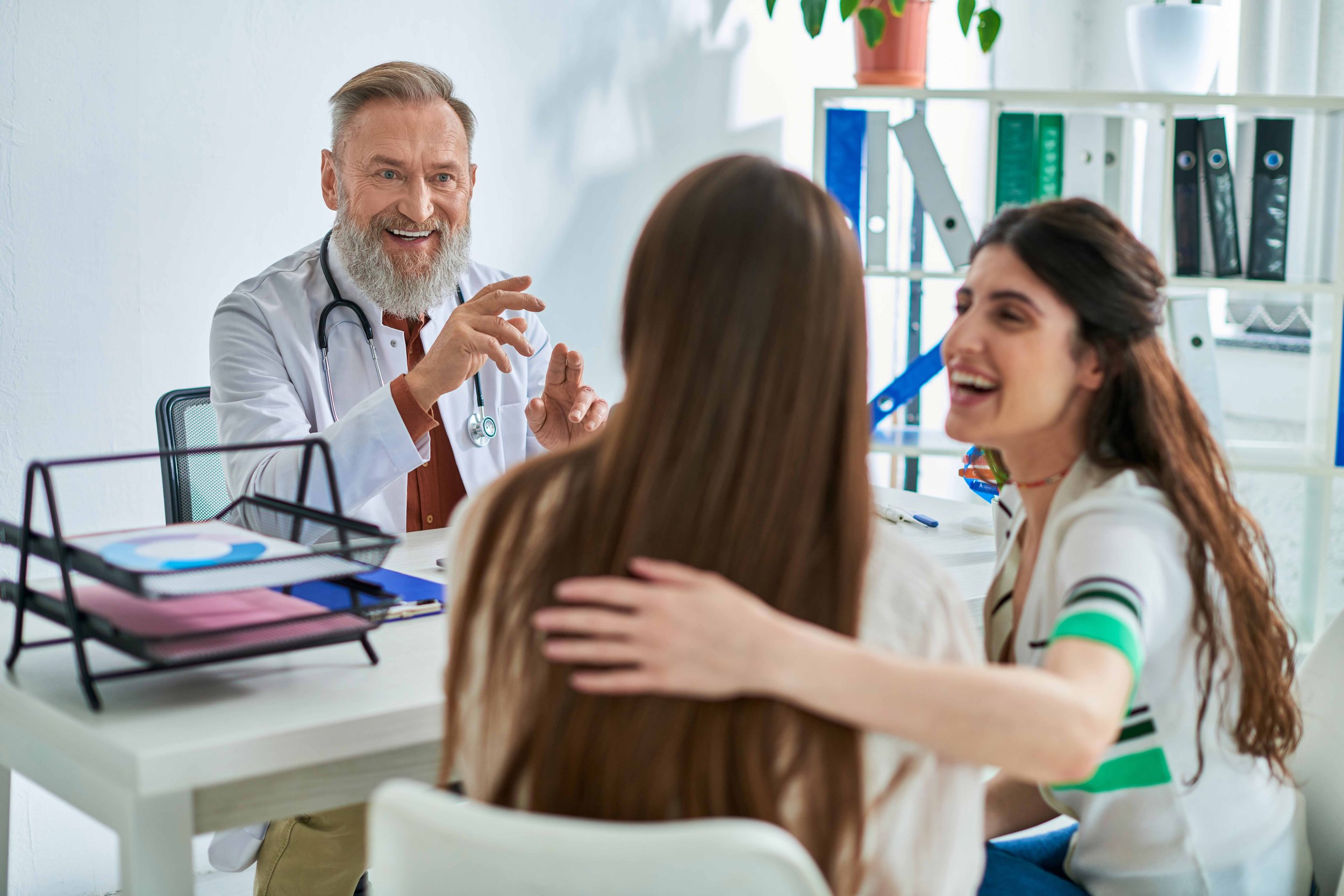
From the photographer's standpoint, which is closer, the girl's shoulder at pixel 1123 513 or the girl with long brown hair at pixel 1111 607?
the girl with long brown hair at pixel 1111 607

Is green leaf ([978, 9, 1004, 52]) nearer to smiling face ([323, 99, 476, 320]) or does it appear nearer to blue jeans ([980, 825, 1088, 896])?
smiling face ([323, 99, 476, 320])

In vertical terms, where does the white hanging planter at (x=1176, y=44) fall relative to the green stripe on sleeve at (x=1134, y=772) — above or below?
above

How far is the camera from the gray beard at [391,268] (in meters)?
2.33

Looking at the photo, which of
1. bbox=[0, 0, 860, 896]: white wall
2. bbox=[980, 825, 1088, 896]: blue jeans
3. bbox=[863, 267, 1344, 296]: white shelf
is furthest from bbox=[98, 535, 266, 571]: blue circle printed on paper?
→ bbox=[863, 267, 1344, 296]: white shelf

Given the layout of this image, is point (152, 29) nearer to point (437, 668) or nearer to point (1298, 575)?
point (437, 668)

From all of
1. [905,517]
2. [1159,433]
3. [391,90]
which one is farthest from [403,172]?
[1159,433]

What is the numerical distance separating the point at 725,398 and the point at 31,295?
196 centimetres

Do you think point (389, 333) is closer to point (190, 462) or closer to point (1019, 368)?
point (190, 462)

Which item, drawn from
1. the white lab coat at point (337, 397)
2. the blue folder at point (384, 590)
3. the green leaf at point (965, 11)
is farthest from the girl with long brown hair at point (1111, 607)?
the green leaf at point (965, 11)

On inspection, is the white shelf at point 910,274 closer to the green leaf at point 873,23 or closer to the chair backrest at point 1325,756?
the green leaf at point 873,23

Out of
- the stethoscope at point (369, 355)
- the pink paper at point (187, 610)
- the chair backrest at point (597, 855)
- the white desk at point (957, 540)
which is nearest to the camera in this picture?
the chair backrest at point (597, 855)

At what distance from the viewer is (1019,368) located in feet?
4.12

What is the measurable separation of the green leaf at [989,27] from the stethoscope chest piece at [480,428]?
71.5 inches

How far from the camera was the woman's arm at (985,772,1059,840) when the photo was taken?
140 cm
